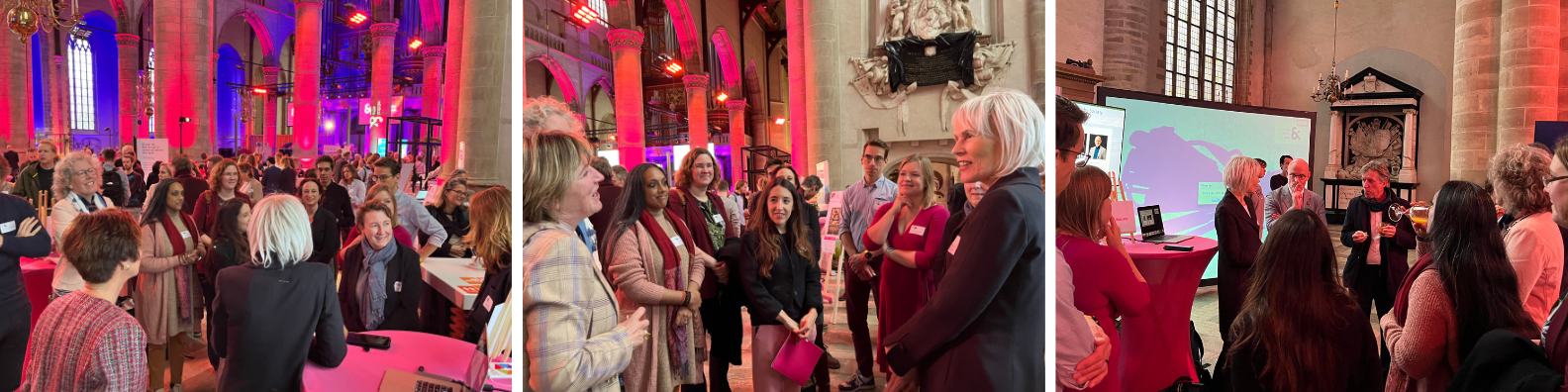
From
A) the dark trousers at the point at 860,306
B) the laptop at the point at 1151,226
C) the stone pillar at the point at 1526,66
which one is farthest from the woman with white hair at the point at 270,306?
the stone pillar at the point at 1526,66

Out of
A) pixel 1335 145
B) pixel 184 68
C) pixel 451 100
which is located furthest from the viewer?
pixel 1335 145

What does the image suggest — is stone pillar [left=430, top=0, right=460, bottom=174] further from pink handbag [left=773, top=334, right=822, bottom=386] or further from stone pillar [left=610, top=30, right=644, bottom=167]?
pink handbag [left=773, top=334, right=822, bottom=386]

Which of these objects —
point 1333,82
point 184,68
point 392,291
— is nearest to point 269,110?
point 184,68

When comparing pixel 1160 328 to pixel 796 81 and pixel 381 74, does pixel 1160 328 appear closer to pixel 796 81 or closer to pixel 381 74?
pixel 796 81

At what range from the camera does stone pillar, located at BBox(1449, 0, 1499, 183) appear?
7.38 m

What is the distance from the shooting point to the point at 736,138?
1303 millimetres

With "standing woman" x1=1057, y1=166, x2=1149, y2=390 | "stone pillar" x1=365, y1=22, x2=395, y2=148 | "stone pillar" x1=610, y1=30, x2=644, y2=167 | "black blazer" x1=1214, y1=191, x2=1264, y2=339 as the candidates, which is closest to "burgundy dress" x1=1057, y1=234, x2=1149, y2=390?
"standing woman" x1=1057, y1=166, x2=1149, y2=390

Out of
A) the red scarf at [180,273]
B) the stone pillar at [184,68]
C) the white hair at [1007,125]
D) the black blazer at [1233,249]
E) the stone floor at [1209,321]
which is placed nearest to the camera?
the white hair at [1007,125]

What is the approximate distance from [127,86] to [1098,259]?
23.3 feet

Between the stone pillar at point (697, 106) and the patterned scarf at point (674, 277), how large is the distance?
257mm

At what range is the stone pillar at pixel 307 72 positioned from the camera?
19.1 ft

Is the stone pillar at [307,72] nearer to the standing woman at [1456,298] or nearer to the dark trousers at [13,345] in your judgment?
the dark trousers at [13,345]

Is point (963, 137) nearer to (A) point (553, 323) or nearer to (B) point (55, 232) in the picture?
(A) point (553, 323)

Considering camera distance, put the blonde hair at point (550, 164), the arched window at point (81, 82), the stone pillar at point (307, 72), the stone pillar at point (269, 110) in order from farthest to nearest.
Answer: the stone pillar at point (269, 110) → the stone pillar at point (307, 72) → the arched window at point (81, 82) → the blonde hair at point (550, 164)
